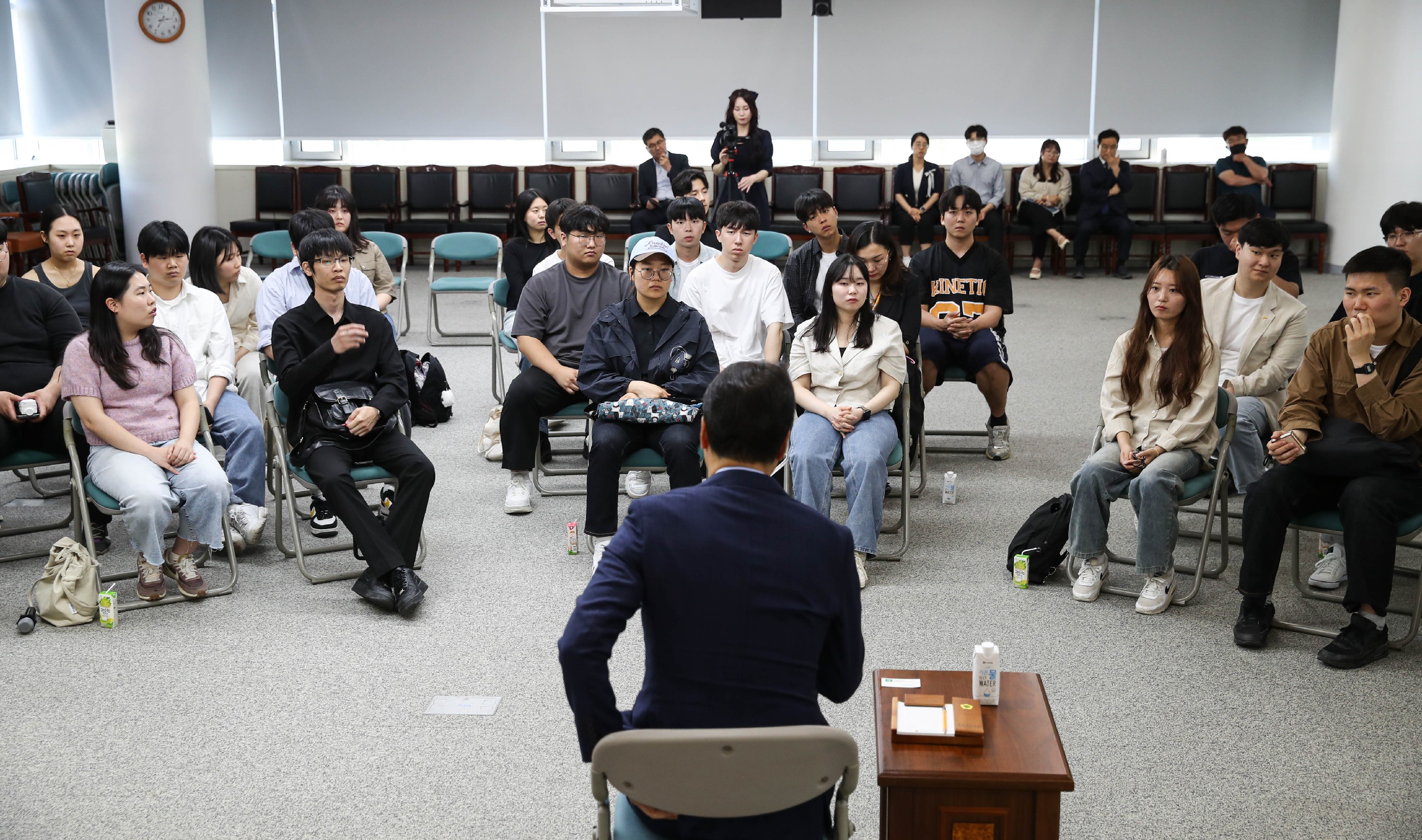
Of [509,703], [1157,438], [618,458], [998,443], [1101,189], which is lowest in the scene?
[509,703]

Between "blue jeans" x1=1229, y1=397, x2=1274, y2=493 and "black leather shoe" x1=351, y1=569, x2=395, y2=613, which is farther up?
"blue jeans" x1=1229, y1=397, x2=1274, y2=493

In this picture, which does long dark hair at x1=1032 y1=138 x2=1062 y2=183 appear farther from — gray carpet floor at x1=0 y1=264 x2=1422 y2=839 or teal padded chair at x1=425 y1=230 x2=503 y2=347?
gray carpet floor at x1=0 y1=264 x2=1422 y2=839

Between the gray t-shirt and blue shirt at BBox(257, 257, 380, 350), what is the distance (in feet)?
2.08

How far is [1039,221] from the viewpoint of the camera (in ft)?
37.9

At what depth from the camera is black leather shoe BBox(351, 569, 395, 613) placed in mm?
3879

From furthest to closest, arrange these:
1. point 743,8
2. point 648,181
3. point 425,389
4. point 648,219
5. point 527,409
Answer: point 743,8 < point 648,181 < point 648,219 < point 527,409 < point 425,389

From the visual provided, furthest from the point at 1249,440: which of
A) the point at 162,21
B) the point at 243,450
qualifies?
the point at 162,21

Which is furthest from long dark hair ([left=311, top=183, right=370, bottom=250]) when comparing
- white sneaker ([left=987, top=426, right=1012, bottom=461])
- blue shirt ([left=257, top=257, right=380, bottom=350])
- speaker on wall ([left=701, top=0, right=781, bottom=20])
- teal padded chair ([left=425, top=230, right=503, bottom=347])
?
speaker on wall ([left=701, top=0, right=781, bottom=20])

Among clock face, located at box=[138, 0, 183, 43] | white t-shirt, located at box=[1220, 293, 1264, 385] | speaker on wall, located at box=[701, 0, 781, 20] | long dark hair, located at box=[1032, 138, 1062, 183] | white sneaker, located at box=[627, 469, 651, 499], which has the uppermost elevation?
speaker on wall, located at box=[701, 0, 781, 20]

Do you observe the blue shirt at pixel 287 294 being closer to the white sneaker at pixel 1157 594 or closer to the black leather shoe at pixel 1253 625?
the white sneaker at pixel 1157 594

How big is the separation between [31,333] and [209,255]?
32.6 inches

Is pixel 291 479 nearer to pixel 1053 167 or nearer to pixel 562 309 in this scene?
pixel 562 309

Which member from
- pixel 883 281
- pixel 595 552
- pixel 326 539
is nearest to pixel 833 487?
pixel 883 281

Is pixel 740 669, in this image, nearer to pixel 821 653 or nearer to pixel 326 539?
pixel 821 653
